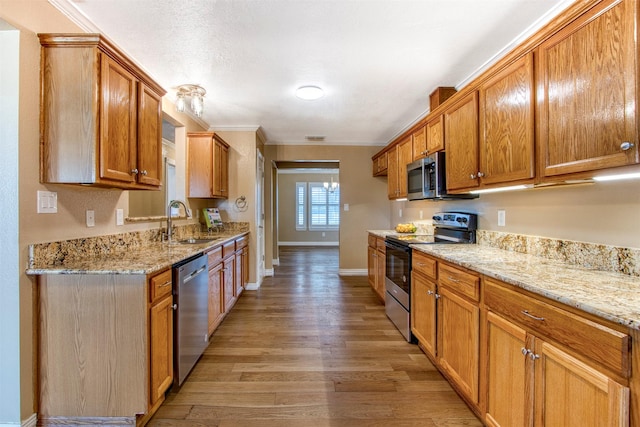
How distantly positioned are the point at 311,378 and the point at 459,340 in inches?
41.0

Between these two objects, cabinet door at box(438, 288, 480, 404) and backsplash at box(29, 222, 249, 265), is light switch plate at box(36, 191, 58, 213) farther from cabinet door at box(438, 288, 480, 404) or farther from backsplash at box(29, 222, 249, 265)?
cabinet door at box(438, 288, 480, 404)

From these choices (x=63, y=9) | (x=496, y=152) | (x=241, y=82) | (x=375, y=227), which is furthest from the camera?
(x=375, y=227)

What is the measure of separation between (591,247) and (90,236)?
3038 millimetres

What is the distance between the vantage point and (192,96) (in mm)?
2889

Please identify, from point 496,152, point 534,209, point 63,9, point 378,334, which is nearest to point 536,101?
point 496,152

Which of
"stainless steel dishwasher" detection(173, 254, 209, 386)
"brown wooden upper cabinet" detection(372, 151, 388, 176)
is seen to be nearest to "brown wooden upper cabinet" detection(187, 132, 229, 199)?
"stainless steel dishwasher" detection(173, 254, 209, 386)

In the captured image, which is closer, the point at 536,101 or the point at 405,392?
the point at 536,101

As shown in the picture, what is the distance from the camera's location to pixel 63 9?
171 centimetres

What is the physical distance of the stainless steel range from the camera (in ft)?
8.63

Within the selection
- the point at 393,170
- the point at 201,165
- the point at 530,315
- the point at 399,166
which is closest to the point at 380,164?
the point at 393,170

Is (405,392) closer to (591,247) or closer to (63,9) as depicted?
(591,247)

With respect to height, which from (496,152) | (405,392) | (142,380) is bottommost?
(405,392)

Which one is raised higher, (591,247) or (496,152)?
(496,152)

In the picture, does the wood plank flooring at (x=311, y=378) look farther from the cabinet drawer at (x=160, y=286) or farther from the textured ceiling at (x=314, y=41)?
the textured ceiling at (x=314, y=41)
